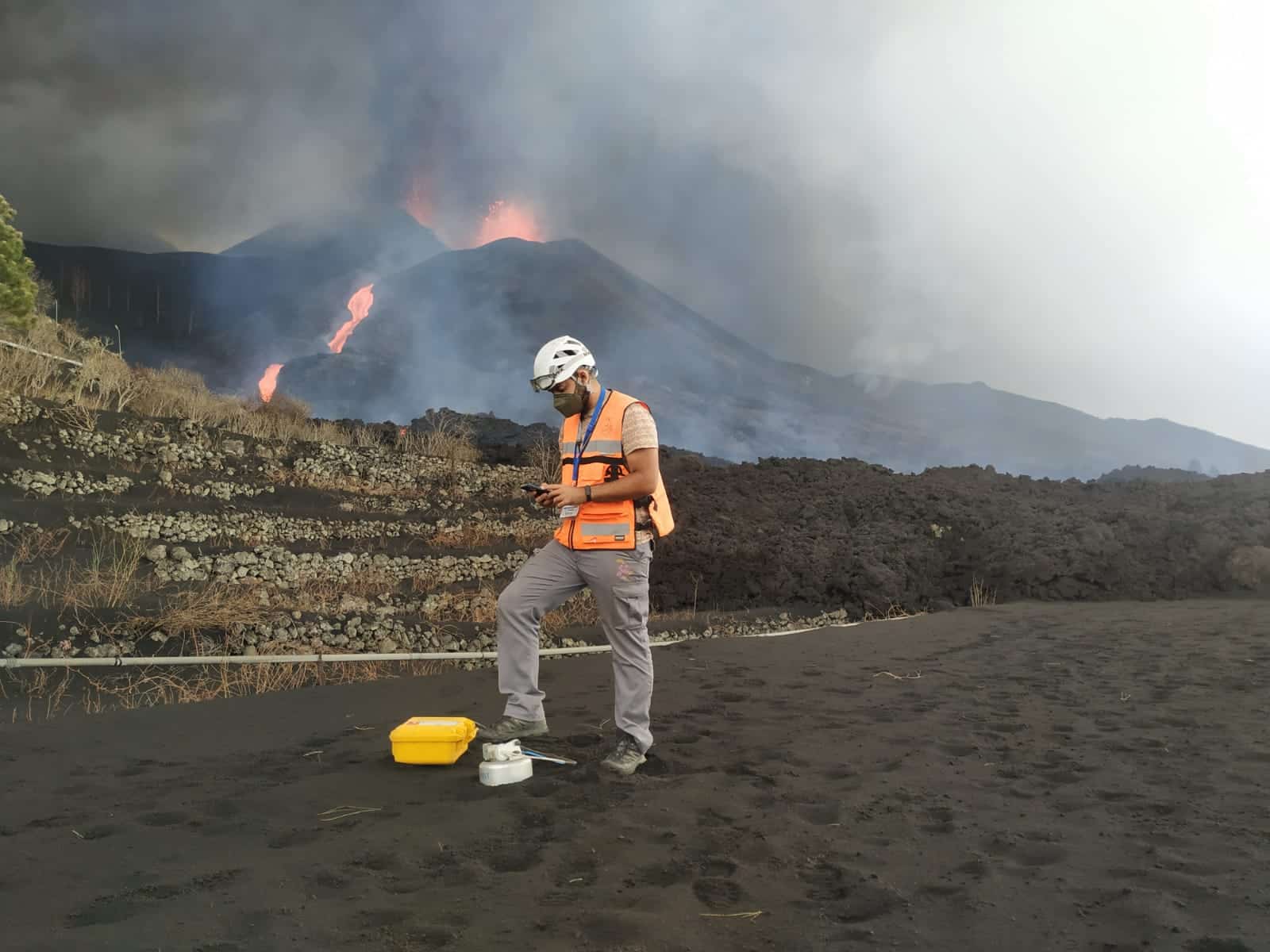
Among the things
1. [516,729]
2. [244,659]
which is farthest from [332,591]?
[516,729]

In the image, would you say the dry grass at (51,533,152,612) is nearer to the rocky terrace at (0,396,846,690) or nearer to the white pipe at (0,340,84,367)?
the rocky terrace at (0,396,846,690)

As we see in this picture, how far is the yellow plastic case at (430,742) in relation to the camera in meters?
4.29

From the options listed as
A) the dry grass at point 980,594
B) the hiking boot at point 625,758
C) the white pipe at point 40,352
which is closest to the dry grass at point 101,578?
the white pipe at point 40,352

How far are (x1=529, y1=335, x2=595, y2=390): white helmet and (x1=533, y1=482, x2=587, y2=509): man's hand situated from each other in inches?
22.3

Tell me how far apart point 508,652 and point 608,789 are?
3.13 ft

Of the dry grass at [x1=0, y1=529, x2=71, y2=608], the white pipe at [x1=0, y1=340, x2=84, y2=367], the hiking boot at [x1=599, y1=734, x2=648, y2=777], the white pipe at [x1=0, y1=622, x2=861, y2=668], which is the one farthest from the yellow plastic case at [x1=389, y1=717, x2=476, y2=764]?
the white pipe at [x1=0, y1=340, x2=84, y2=367]

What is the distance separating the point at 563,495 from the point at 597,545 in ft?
1.09

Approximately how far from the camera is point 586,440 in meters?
4.57

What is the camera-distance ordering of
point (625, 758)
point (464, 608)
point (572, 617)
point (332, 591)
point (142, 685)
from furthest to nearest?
point (572, 617), point (332, 591), point (464, 608), point (142, 685), point (625, 758)

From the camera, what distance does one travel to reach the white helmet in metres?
4.51

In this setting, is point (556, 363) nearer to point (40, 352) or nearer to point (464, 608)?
point (464, 608)

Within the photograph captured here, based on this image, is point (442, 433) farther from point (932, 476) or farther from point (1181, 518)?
point (1181, 518)

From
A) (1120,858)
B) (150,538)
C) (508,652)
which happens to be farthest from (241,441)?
(1120,858)

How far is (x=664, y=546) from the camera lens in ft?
44.9
